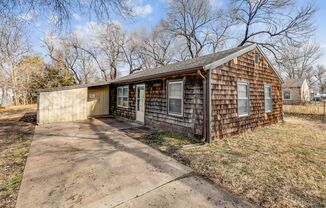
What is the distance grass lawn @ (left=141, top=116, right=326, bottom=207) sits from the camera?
3.09 m

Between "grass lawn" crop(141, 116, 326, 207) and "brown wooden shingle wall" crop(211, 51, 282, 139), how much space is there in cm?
60

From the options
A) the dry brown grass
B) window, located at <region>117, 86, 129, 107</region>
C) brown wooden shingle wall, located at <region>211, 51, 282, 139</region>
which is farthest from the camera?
the dry brown grass

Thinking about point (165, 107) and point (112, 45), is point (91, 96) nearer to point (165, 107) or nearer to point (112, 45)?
point (165, 107)

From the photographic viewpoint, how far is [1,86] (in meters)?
23.6

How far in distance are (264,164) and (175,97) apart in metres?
4.04

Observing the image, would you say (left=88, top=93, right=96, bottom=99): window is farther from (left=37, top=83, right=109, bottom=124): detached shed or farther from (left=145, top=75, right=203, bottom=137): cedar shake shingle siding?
(left=145, top=75, right=203, bottom=137): cedar shake shingle siding

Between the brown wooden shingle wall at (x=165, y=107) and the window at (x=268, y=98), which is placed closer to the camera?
the brown wooden shingle wall at (x=165, y=107)

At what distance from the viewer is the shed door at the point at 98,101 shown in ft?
39.9

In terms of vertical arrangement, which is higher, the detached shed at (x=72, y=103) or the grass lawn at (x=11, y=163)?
the detached shed at (x=72, y=103)

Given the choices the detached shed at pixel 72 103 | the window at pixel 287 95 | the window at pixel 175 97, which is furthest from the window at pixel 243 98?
the window at pixel 287 95

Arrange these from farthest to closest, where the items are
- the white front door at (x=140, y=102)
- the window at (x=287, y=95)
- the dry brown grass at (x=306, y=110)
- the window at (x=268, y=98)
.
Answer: the window at (x=287, y=95)
the dry brown grass at (x=306, y=110)
the white front door at (x=140, y=102)
the window at (x=268, y=98)

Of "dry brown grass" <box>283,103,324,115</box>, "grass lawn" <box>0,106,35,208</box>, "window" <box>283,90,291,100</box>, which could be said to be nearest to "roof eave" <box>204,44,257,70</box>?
"grass lawn" <box>0,106,35,208</box>

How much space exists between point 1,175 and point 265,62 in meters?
10.8

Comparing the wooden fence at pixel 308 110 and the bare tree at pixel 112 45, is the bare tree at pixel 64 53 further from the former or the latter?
the wooden fence at pixel 308 110
